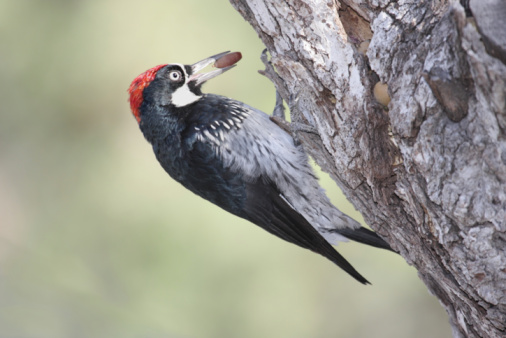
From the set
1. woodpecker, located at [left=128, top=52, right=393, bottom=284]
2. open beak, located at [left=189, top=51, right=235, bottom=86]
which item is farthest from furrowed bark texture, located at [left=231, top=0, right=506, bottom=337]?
open beak, located at [left=189, top=51, right=235, bottom=86]

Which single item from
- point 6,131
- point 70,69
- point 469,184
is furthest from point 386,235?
point 6,131

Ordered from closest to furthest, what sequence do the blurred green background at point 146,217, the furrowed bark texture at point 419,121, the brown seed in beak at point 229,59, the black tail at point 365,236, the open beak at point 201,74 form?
the furrowed bark texture at point 419,121 → the black tail at point 365,236 → the brown seed in beak at point 229,59 → the open beak at point 201,74 → the blurred green background at point 146,217

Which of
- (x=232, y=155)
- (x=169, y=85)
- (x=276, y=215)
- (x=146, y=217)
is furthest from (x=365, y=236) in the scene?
(x=146, y=217)

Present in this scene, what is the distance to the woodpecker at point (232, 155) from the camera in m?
3.02

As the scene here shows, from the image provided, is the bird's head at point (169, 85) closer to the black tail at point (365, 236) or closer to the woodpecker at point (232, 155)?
the woodpecker at point (232, 155)

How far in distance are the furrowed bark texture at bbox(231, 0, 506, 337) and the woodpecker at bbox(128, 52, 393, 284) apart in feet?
2.21

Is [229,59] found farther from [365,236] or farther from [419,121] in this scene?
[419,121]

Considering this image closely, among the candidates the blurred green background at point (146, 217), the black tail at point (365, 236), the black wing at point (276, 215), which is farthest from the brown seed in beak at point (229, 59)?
the blurred green background at point (146, 217)

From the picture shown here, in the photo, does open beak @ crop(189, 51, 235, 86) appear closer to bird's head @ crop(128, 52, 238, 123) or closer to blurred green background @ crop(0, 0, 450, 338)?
bird's head @ crop(128, 52, 238, 123)

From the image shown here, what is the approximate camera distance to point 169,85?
3158mm

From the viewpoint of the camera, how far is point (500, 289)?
6.05 ft

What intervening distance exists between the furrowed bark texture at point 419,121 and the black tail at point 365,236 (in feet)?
2.28

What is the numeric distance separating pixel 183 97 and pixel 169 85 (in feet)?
0.36

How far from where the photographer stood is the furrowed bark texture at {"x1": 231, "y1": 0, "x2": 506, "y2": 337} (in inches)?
64.3
